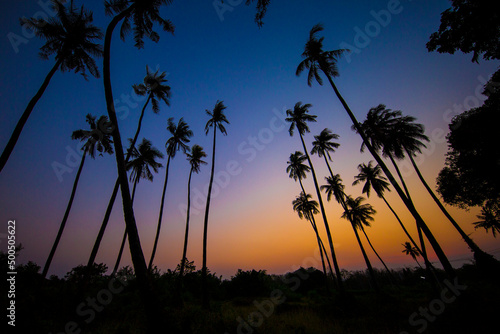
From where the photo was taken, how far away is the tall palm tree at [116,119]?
16.7 ft

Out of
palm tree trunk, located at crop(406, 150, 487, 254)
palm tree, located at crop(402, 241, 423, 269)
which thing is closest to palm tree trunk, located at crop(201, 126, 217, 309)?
palm tree trunk, located at crop(406, 150, 487, 254)

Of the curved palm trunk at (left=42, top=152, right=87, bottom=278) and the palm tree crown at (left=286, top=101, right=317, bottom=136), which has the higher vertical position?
the palm tree crown at (left=286, top=101, right=317, bottom=136)

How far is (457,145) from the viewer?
17266mm

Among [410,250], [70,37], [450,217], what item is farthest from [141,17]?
[410,250]

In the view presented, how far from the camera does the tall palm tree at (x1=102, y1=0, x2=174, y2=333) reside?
5.09 m

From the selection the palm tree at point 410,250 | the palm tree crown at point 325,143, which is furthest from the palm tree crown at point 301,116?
the palm tree at point 410,250

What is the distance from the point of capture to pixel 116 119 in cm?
737

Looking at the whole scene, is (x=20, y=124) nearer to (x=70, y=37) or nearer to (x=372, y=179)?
(x=70, y=37)

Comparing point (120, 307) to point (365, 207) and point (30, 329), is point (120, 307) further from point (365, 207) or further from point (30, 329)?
point (365, 207)

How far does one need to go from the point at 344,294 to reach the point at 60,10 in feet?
89.4

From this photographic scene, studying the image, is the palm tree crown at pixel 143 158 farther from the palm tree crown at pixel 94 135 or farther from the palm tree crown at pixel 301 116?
the palm tree crown at pixel 301 116

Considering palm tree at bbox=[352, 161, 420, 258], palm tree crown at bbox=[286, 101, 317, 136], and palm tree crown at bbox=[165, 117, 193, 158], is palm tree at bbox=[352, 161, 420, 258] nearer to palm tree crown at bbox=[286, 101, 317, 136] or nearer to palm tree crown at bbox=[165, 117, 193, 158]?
palm tree crown at bbox=[286, 101, 317, 136]

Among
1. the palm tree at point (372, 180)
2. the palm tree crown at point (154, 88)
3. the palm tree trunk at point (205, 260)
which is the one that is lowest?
the palm tree trunk at point (205, 260)

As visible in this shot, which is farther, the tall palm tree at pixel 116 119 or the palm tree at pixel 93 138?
the palm tree at pixel 93 138
